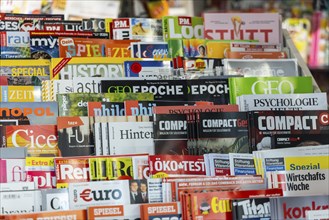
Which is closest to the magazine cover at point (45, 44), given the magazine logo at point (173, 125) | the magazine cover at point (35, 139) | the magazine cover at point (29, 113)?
the magazine cover at point (29, 113)

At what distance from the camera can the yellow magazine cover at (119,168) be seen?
3.50 m

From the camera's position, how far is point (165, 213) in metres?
3.27

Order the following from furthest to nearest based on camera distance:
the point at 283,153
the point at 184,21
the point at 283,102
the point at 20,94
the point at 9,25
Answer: the point at 184,21 < the point at 9,25 < the point at 283,102 < the point at 20,94 < the point at 283,153

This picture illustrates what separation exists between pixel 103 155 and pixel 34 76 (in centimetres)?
56

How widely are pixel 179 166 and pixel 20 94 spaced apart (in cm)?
72

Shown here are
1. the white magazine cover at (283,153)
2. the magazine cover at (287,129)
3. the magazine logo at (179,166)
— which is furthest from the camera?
the magazine cover at (287,129)

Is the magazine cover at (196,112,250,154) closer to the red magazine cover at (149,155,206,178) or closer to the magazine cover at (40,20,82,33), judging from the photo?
the red magazine cover at (149,155,206,178)

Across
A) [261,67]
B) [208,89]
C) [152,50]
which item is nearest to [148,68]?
[152,50]

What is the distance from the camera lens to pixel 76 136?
11.8 feet

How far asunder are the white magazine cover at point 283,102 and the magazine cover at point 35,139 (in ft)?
2.59

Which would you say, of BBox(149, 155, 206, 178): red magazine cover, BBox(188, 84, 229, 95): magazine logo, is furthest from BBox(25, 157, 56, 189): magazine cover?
BBox(188, 84, 229, 95): magazine logo

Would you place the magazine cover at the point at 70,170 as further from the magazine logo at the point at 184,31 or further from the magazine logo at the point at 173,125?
the magazine logo at the point at 184,31

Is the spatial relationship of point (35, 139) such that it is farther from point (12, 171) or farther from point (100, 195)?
point (100, 195)

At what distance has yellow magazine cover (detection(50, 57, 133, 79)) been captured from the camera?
395 centimetres
